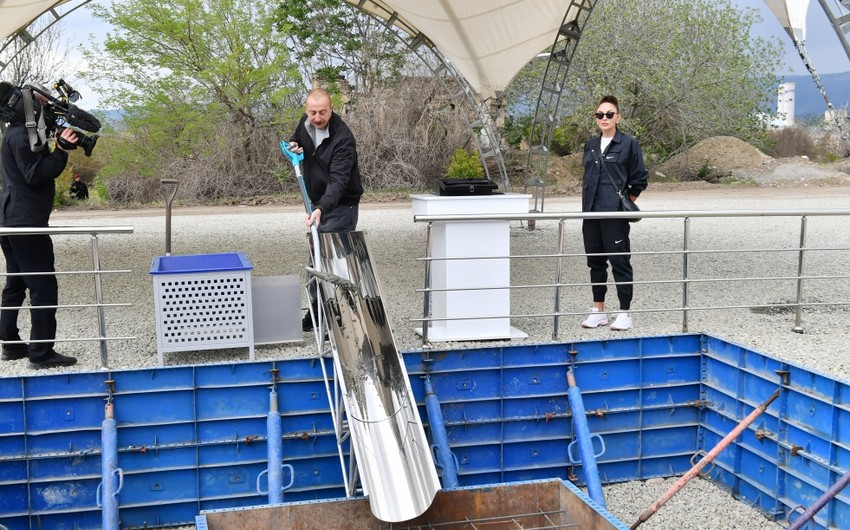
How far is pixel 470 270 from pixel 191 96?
19284mm

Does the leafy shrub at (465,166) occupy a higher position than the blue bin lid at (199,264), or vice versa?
the leafy shrub at (465,166)

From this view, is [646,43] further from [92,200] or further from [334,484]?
[334,484]

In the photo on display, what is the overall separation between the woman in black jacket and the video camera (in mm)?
3457

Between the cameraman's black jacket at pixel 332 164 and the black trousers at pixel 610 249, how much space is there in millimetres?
Result: 1792

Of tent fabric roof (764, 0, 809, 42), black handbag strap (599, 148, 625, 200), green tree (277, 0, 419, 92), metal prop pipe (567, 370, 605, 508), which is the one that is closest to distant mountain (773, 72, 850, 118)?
tent fabric roof (764, 0, 809, 42)

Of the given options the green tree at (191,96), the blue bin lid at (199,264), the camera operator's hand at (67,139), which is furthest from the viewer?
the green tree at (191,96)

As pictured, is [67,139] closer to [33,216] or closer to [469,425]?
[33,216]

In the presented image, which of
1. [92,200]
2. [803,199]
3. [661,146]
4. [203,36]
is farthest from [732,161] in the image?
[92,200]

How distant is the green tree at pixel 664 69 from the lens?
82.6 feet

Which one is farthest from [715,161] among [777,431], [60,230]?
[60,230]

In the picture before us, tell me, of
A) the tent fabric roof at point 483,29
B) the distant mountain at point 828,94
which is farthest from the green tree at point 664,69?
the tent fabric roof at point 483,29

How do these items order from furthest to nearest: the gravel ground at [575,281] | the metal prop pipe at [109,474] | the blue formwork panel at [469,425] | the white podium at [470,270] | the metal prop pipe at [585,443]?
1. the white podium at [470,270]
2. the gravel ground at [575,281]
3. the metal prop pipe at [585,443]
4. the blue formwork panel at [469,425]
5. the metal prop pipe at [109,474]

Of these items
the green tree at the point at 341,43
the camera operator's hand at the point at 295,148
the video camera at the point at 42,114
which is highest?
the green tree at the point at 341,43

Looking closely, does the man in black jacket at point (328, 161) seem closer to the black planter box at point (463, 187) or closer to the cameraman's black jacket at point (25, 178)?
the black planter box at point (463, 187)
